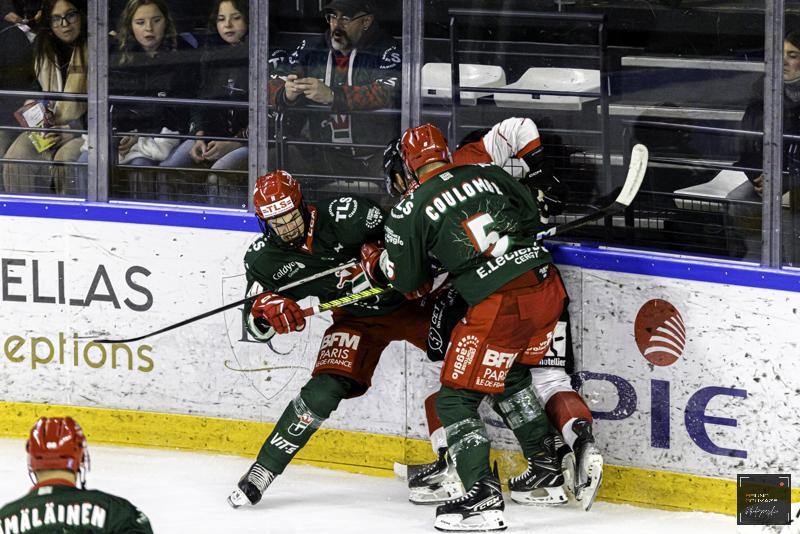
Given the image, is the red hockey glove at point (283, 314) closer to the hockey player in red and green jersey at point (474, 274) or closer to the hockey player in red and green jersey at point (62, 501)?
A: the hockey player in red and green jersey at point (474, 274)

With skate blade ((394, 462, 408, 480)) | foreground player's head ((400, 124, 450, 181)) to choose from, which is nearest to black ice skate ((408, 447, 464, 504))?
skate blade ((394, 462, 408, 480))

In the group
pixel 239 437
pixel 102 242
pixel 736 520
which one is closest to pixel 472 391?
pixel 736 520

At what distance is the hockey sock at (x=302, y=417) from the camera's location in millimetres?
4820

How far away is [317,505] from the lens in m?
4.88

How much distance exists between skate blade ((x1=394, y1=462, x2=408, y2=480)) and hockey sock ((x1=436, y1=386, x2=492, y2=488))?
0.61 meters

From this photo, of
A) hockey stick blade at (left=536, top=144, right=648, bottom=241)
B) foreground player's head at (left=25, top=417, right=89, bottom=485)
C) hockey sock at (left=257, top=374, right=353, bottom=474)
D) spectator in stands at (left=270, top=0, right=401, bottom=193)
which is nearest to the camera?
foreground player's head at (left=25, top=417, right=89, bottom=485)

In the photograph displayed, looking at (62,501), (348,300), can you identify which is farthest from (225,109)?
(62,501)

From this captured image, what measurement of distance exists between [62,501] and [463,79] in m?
2.49

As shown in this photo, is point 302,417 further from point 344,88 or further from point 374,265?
point 344,88

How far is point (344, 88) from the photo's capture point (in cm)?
523

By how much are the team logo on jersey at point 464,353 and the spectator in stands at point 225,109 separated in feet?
4.02

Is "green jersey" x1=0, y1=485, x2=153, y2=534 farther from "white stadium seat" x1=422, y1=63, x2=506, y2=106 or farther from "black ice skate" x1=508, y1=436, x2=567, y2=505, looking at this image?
"white stadium seat" x1=422, y1=63, x2=506, y2=106

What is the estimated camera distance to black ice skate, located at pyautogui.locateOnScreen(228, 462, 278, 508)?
190 inches

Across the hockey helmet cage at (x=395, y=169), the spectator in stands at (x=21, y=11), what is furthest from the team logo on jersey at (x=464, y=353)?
the spectator in stands at (x=21, y=11)
